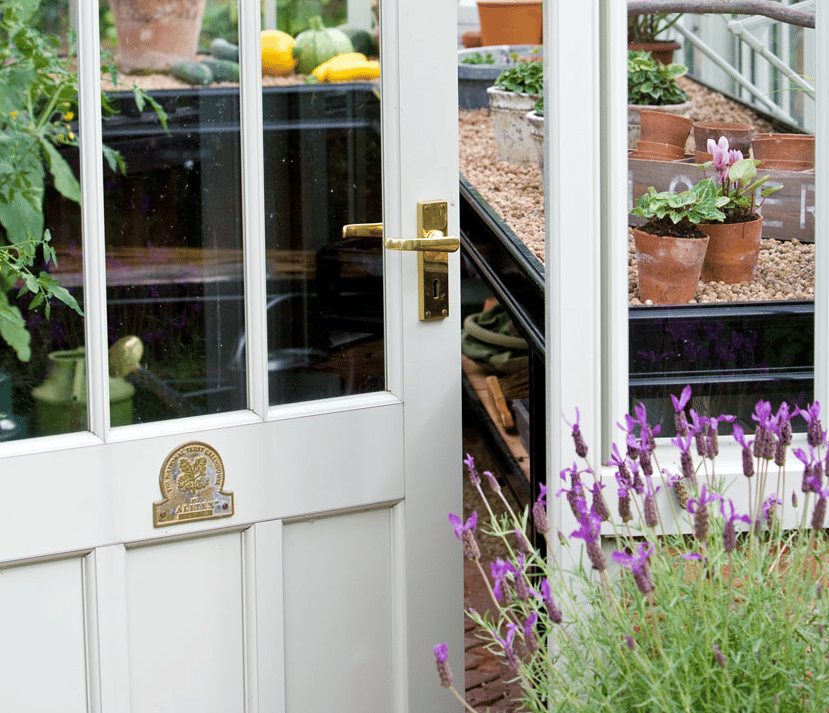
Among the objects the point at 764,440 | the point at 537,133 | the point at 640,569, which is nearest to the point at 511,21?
the point at 537,133

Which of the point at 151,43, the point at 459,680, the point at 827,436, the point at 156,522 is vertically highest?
the point at 151,43

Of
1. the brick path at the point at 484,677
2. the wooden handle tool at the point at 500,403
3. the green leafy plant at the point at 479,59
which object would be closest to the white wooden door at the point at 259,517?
the brick path at the point at 484,677

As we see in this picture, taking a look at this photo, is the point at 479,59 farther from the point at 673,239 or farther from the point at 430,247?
the point at 673,239

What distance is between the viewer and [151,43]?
210 centimetres

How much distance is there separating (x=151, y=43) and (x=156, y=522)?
2.78ft

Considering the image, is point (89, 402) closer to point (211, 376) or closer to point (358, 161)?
point (211, 376)

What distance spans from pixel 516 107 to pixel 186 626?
1.82 metres

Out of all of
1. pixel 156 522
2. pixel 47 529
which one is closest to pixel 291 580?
pixel 156 522

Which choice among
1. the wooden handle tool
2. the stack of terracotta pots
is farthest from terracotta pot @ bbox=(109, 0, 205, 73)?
the wooden handle tool

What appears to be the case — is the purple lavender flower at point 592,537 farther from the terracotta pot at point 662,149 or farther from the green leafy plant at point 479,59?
the green leafy plant at point 479,59

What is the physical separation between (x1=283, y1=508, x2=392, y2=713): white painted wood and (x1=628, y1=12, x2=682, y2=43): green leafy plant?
966mm

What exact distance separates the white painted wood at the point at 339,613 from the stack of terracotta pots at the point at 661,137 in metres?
0.80

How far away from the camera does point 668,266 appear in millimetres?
1882

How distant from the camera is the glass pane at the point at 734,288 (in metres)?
1.86
